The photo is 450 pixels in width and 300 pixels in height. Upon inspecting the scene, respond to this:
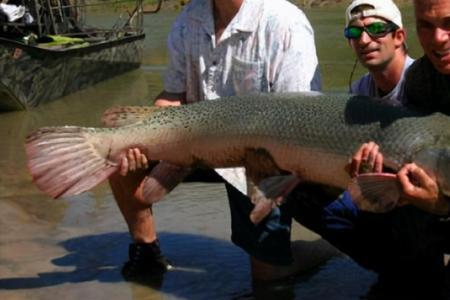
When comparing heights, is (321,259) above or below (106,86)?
above

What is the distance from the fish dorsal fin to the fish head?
145 cm

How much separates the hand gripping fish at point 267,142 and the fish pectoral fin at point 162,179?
0.01 m

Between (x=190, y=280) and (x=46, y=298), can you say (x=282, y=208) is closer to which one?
(x=190, y=280)

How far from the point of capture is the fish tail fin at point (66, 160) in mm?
4273

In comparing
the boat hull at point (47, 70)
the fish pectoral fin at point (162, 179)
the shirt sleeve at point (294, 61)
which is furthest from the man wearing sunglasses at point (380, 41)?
the boat hull at point (47, 70)

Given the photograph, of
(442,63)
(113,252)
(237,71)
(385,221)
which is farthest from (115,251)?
(442,63)

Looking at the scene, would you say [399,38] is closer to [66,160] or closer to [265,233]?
[265,233]

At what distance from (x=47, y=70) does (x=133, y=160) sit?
26.0 ft

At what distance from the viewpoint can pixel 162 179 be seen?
445 centimetres

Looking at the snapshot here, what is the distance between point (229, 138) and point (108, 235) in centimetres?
199

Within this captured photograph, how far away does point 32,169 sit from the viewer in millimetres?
4305

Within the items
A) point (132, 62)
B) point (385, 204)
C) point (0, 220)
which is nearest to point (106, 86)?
point (132, 62)

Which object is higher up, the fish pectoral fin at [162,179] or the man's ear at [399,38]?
the man's ear at [399,38]

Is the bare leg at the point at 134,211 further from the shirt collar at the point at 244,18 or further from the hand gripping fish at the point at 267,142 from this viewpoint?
the shirt collar at the point at 244,18
